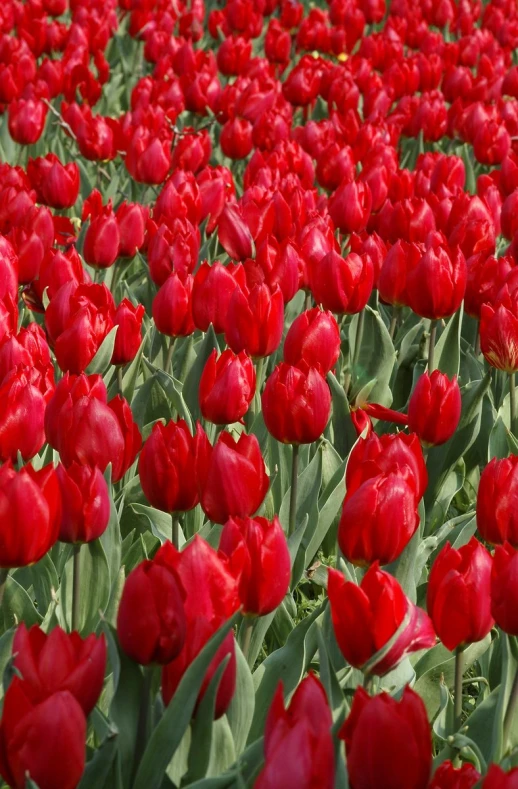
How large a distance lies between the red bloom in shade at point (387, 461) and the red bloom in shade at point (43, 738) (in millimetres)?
597

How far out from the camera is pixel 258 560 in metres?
1.38

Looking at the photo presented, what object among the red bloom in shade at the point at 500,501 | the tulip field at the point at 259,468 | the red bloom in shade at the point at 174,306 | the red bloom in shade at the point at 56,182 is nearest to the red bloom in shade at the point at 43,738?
the tulip field at the point at 259,468

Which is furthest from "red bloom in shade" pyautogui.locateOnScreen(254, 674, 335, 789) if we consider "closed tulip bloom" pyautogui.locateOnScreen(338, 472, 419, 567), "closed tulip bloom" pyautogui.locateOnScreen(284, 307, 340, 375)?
"closed tulip bloom" pyautogui.locateOnScreen(284, 307, 340, 375)

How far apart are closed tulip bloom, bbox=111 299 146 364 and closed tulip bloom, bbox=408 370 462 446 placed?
618 millimetres

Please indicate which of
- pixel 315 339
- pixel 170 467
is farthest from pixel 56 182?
pixel 170 467

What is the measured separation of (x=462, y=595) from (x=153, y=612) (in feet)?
1.40

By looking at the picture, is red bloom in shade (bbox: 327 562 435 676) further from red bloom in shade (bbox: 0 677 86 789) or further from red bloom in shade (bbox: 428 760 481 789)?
red bloom in shade (bbox: 0 677 86 789)

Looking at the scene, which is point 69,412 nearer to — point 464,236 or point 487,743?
point 487,743

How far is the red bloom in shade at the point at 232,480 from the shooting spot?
1.56 meters

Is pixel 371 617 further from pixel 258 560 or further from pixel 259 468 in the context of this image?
pixel 259 468

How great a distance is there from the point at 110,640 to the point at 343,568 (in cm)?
53

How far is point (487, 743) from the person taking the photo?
5.07ft

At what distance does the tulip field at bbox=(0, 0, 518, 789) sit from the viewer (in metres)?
1.21

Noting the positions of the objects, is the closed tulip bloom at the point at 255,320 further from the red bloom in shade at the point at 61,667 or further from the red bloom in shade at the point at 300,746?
the red bloom in shade at the point at 300,746
